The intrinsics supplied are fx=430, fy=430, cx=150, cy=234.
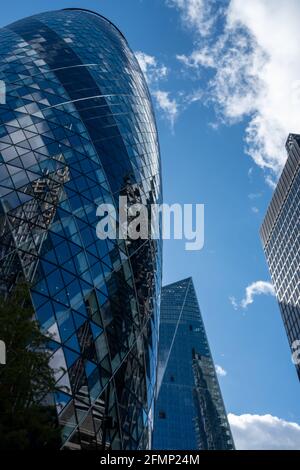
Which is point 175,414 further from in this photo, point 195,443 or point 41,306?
point 41,306

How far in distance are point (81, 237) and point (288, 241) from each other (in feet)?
327

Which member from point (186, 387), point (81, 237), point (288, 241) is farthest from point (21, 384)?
point (186, 387)

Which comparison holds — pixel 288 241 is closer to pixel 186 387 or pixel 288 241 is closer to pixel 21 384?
pixel 186 387

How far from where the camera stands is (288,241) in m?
118

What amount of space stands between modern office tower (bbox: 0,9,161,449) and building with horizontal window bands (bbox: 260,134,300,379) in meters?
75.5

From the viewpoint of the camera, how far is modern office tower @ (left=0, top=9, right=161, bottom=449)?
2316 centimetres

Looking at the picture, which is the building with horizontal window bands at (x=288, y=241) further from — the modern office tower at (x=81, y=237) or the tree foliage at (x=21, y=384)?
the tree foliage at (x=21, y=384)

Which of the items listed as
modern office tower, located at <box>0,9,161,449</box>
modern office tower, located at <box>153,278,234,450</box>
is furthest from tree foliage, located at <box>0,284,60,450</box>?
modern office tower, located at <box>153,278,234,450</box>

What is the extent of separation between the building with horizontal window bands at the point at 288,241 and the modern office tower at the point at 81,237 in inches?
2974

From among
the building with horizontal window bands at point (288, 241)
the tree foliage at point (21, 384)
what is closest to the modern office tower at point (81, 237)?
the tree foliage at point (21, 384)

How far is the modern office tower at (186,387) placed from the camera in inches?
4523

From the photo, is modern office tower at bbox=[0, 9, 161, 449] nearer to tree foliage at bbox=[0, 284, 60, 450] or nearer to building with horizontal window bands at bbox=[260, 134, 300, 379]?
tree foliage at bbox=[0, 284, 60, 450]
